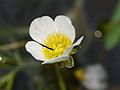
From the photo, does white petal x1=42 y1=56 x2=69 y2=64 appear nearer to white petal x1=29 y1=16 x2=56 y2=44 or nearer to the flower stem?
white petal x1=29 y1=16 x2=56 y2=44

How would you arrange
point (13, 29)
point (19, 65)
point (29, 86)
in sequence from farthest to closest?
point (13, 29) → point (29, 86) → point (19, 65)

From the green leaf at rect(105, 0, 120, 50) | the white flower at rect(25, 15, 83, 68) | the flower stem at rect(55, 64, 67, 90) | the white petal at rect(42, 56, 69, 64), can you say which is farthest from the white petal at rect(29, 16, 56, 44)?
the green leaf at rect(105, 0, 120, 50)

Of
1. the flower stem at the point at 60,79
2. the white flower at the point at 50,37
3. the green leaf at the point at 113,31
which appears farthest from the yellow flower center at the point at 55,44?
the green leaf at the point at 113,31

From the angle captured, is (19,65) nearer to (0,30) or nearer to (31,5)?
(0,30)

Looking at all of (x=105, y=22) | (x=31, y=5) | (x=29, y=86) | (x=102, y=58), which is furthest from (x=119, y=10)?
(x=29, y=86)

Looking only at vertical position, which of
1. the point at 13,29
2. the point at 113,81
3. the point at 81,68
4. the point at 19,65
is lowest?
the point at 113,81

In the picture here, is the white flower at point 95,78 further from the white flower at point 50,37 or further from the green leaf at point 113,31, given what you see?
the white flower at point 50,37

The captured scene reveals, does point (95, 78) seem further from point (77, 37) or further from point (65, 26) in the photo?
point (65, 26)
